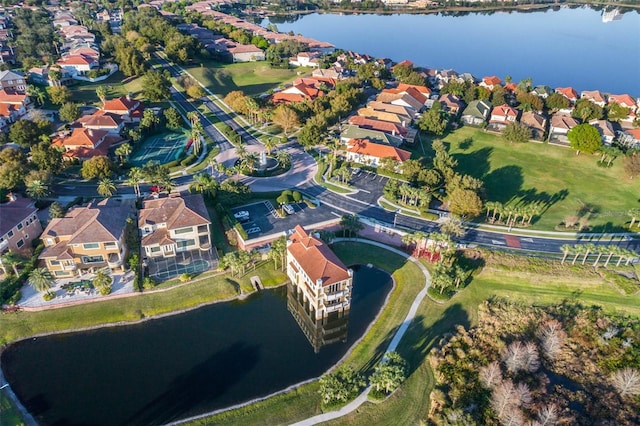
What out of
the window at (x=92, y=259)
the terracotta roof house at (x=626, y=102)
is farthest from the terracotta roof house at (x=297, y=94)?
the terracotta roof house at (x=626, y=102)

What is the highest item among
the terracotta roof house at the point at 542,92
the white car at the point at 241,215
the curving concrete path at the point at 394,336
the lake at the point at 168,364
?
the terracotta roof house at the point at 542,92

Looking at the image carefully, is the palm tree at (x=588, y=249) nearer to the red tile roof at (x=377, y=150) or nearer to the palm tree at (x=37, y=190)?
the red tile roof at (x=377, y=150)

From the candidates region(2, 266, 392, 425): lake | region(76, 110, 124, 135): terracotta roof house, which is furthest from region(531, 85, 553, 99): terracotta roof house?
region(76, 110, 124, 135): terracotta roof house

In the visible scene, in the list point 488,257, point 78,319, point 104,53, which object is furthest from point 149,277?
point 104,53

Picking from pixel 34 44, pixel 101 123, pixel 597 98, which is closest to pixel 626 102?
pixel 597 98

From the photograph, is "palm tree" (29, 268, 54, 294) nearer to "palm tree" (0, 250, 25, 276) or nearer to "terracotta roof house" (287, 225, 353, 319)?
"palm tree" (0, 250, 25, 276)

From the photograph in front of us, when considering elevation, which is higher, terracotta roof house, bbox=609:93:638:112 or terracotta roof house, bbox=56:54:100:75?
terracotta roof house, bbox=56:54:100:75
